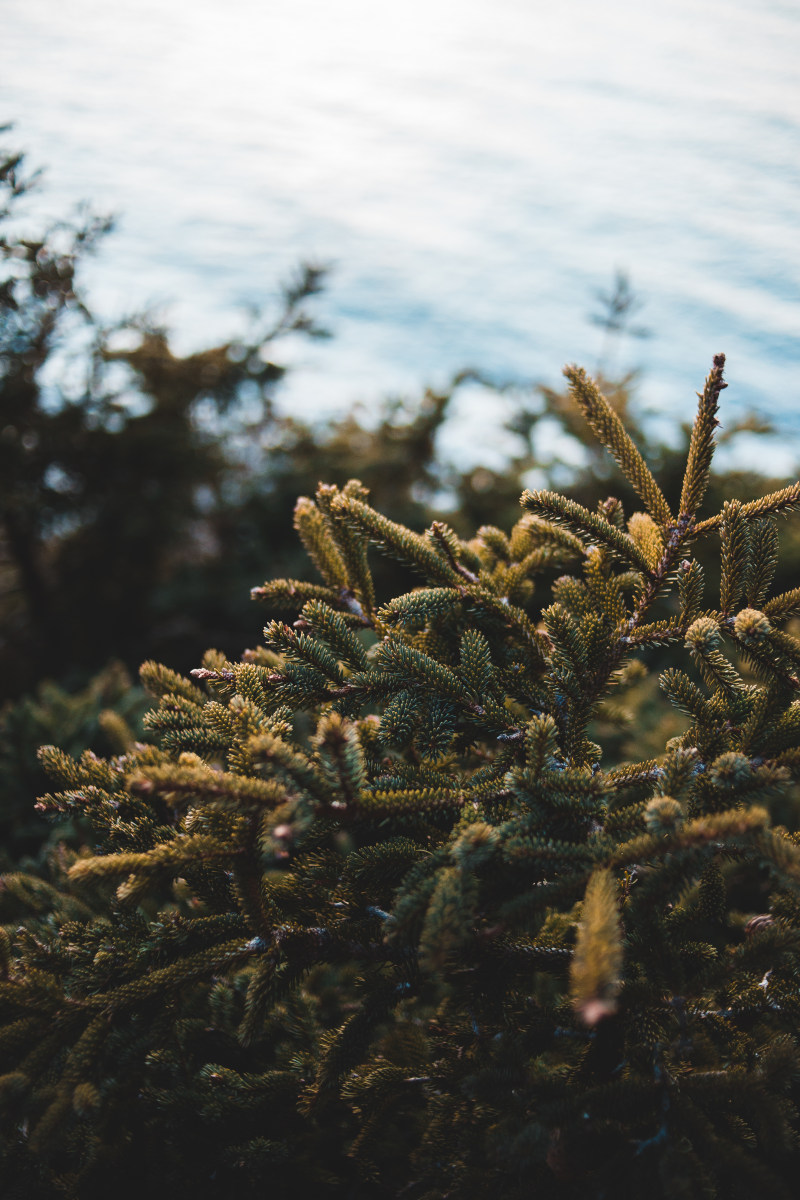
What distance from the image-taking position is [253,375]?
619 centimetres

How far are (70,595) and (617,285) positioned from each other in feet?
17.2

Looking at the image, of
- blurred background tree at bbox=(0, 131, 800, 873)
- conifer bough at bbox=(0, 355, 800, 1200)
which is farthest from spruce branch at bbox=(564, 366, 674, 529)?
blurred background tree at bbox=(0, 131, 800, 873)

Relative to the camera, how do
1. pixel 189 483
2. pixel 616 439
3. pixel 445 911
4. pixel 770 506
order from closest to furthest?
pixel 445 911 → pixel 770 506 → pixel 616 439 → pixel 189 483

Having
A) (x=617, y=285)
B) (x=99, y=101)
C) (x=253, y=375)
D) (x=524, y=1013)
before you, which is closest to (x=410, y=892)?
(x=524, y=1013)

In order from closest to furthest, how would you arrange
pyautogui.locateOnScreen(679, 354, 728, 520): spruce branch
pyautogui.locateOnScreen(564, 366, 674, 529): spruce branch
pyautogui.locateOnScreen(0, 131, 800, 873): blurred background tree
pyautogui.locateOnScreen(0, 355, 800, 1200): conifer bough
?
pyautogui.locateOnScreen(0, 355, 800, 1200): conifer bough → pyautogui.locateOnScreen(679, 354, 728, 520): spruce branch → pyautogui.locateOnScreen(564, 366, 674, 529): spruce branch → pyautogui.locateOnScreen(0, 131, 800, 873): blurred background tree

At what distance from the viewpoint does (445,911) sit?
95cm

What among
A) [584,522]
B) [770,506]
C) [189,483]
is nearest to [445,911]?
[584,522]

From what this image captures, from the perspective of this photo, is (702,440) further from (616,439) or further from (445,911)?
(445,911)

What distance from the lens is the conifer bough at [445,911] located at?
1.06m

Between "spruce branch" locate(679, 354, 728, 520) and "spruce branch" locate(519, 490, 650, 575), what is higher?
"spruce branch" locate(679, 354, 728, 520)

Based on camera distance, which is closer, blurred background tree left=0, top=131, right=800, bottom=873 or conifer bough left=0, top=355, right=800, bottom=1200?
conifer bough left=0, top=355, right=800, bottom=1200

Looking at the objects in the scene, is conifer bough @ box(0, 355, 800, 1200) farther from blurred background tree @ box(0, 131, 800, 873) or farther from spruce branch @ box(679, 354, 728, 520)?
blurred background tree @ box(0, 131, 800, 873)

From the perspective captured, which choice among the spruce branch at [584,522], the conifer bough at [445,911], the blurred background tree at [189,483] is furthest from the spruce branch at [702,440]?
the blurred background tree at [189,483]

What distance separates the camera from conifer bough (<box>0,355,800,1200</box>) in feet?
3.46
